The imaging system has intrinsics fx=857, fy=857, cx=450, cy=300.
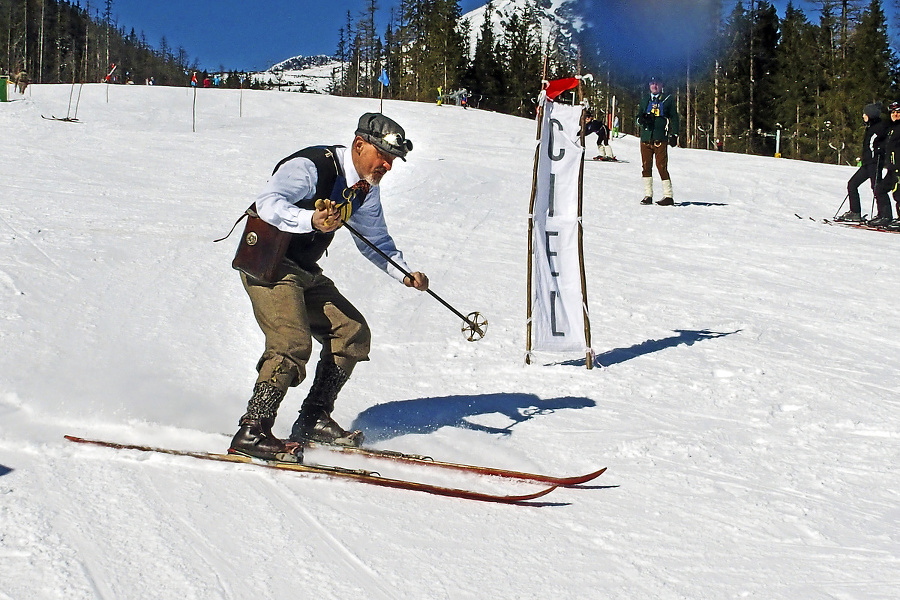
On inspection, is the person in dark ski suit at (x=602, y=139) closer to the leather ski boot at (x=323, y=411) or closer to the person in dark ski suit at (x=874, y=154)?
the person in dark ski suit at (x=874, y=154)

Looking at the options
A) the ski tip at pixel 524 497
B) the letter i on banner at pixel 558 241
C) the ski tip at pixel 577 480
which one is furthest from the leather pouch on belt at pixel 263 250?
the letter i on banner at pixel 558 241

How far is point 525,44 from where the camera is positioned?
6825 cm

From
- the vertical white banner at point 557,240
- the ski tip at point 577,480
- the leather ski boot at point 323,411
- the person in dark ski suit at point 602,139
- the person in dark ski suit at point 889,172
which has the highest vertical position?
the person in dark ski suit at point 602,139

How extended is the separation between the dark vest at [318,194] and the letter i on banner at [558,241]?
2.55m

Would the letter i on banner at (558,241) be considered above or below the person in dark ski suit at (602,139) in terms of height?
Result: below

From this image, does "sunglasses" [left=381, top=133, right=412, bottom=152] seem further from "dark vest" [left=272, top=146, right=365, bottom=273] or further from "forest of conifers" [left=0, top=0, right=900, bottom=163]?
"forest of conifers" [left=0, top=0, right=900, bottom=163]

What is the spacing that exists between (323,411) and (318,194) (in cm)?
129

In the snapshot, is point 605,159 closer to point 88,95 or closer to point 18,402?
point 18,402

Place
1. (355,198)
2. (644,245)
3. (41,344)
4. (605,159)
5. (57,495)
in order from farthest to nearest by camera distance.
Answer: (605,159) < (644,245) < (41,344) < (355,198) < (57,495)

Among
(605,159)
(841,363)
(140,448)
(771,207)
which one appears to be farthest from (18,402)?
(605,159)

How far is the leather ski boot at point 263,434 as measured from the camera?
13.8 ft

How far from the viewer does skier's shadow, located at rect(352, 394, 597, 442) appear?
17.3 ft

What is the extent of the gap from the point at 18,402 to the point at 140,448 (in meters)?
1.20

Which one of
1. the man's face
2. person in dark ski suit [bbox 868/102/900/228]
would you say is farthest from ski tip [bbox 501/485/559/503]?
person in dark ski suit [bbox 868/102/900/228]
